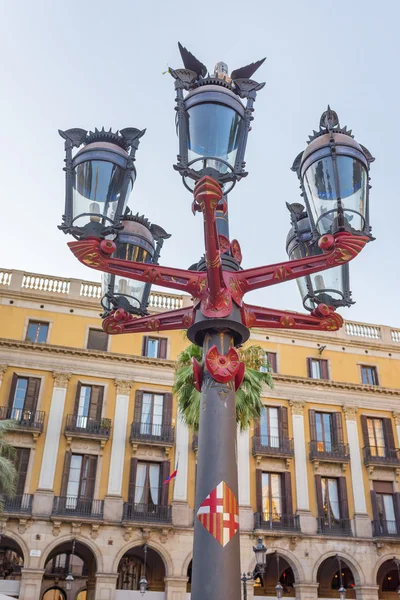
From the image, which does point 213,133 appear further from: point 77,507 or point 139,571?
point 139,571

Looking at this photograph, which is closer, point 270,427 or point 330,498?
point 330,498

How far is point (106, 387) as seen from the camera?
28406 mm

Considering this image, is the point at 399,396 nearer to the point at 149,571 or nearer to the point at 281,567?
the point at 281,567

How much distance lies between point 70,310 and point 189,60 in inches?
1001

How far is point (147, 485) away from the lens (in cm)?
2702

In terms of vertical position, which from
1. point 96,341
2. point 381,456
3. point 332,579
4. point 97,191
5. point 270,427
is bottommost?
point 332,579

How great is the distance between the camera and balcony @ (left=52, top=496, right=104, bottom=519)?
2522cm

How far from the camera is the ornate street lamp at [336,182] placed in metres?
4.88

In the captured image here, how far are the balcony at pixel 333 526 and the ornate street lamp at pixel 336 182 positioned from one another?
26.2m

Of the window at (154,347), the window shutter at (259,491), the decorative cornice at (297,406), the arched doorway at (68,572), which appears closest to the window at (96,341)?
the window at (154,347)

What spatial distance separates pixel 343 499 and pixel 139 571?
1063 cm

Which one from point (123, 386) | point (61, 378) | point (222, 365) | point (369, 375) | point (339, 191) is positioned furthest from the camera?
point (369, 375)

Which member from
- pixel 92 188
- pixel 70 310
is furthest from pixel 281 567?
pixel 92 188

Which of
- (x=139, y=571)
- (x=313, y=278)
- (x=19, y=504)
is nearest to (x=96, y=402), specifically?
(x=19, y=504)
